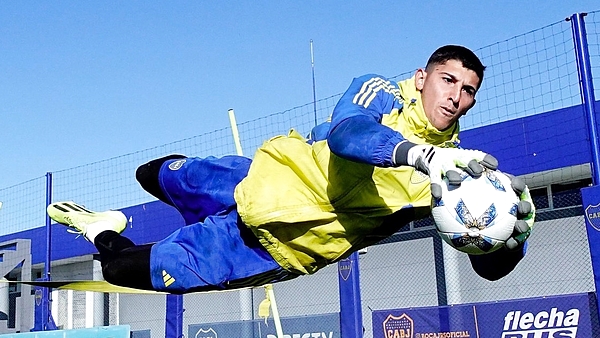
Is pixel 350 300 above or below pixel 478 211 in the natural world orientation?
below

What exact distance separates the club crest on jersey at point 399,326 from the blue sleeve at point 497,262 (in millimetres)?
3722

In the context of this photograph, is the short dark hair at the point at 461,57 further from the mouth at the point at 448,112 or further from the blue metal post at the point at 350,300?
the blue metal post at the point at 350,300

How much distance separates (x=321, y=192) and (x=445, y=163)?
0.87 meters

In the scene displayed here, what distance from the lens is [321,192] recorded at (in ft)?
10.4

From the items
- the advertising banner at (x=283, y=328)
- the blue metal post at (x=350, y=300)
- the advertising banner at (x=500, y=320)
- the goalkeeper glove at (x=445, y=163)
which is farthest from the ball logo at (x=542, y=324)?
the goalkeeper glove at (x=445, y=163)

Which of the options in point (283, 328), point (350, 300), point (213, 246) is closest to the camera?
point (213, 246)

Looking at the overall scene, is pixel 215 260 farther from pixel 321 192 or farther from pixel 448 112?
pixel 448 112

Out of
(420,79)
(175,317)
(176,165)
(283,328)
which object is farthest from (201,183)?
(175,317)

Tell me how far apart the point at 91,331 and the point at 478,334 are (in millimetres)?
4063

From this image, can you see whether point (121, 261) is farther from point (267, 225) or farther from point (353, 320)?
point (353, 320)

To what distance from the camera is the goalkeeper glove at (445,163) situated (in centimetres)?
237

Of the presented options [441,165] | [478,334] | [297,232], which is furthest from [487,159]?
[478,334]

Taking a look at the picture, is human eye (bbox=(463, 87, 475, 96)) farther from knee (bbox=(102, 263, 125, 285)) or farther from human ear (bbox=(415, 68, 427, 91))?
knee (bbox=(102, 263, 125, 285))

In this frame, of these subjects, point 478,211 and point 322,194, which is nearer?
point 478,211
